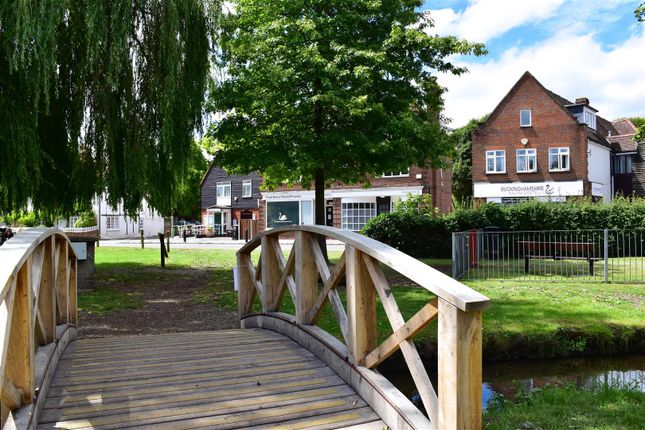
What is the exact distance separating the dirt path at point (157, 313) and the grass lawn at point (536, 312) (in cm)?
34

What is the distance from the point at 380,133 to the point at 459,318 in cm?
976

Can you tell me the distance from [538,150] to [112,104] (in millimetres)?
29207

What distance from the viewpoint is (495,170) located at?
34.8 metres

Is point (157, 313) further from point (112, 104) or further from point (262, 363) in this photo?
point (262, 363)

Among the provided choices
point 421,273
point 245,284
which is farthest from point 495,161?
point 421,273

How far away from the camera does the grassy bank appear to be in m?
4.09

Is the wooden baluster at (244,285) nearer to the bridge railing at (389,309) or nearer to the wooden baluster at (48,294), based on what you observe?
the bridge railing at (389,309)

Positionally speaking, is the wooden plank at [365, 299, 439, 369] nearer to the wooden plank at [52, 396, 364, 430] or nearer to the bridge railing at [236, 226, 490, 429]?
the bridge railing at [236, 226, 490, 429]

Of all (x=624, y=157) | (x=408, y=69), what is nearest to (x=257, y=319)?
(x=408, y=69)

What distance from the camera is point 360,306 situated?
409cm

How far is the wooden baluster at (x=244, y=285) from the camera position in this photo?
773 cm

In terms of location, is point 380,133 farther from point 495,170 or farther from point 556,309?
point 495,170

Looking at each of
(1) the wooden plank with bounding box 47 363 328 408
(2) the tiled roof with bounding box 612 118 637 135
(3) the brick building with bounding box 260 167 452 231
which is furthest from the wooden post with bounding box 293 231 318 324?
(2) the tiled roof with bounding box 612 118 637 135

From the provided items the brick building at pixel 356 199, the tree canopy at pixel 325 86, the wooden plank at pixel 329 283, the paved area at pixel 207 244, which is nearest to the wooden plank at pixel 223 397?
the wooden plank at pixel 329 283
